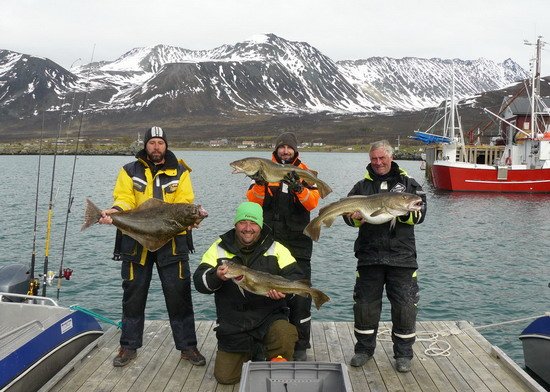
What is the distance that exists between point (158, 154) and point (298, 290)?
2.04 m

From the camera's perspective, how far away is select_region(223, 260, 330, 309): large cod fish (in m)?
4.86

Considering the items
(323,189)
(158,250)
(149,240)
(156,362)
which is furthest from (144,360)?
(323,189)

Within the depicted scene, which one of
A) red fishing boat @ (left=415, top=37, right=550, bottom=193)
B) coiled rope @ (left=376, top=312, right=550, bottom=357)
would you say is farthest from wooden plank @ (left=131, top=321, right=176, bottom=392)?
red fishing boat @ (left=415, top=37, right=550, bottom=193)

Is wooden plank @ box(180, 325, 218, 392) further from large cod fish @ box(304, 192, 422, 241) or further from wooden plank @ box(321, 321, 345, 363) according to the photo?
large cod fish @ box(304, 192, 422, 241)

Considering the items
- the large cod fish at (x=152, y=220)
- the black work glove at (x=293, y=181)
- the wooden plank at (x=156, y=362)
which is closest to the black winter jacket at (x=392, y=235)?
the black work glove at (x=293, y=181)

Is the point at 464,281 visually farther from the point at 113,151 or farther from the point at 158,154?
the point at 113,151

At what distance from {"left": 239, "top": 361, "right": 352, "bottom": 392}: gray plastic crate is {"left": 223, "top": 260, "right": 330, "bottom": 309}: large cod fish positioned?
27.0 inches

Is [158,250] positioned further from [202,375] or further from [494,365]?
Answer: [494,365]

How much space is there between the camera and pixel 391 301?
5938 mm

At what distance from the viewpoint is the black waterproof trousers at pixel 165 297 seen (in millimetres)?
5750

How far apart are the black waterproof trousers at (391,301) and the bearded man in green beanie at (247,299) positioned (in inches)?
37.3

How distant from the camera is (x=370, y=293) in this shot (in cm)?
593

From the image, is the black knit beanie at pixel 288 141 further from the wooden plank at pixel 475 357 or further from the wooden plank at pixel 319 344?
the wooden plank at pixel 475 357

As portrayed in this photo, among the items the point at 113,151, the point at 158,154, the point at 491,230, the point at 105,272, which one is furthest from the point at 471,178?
the point at 113,151
